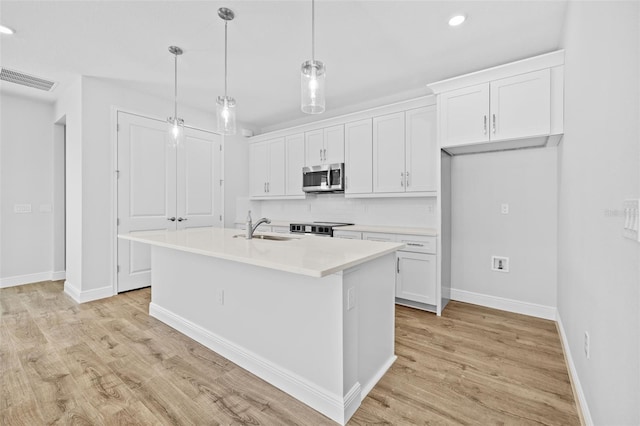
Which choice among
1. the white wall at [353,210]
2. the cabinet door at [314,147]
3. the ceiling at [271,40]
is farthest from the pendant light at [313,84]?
the cabinet door at [314,147]

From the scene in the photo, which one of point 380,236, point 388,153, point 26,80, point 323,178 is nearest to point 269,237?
point 380,236

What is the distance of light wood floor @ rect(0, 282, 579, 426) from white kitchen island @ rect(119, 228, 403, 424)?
0.11m

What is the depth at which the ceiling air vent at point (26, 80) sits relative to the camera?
3.31m

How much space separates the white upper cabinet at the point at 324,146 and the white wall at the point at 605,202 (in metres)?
2.63

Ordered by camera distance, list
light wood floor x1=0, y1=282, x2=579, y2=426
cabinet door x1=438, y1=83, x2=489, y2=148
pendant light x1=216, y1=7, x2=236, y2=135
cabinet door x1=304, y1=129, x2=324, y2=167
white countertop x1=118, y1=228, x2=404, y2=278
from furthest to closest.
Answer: cabinet door x1=304, y1=129, x2=324, y2=167 → cabinet door x1=438, y1=83, x2=489, y2=148 → pendant light x1=216, y1=7, x2=236, y2=135 → light wood floor x1=0, y1=282, x2=579, y2=426 → white countertop x1=118, y1=228, x2=404, y2=278

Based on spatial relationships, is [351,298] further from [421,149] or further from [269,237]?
[421,149]

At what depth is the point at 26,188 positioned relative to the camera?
419cm

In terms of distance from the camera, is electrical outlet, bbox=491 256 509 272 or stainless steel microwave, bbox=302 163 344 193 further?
stainless steel microwave, bbox=302 163 344 193

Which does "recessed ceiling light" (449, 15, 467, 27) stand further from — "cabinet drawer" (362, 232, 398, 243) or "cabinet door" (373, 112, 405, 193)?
"cabinet drawer" (362, 232, 398, 243)

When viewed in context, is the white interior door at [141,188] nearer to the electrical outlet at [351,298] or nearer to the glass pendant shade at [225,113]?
the glass pendant shade at [225,113]

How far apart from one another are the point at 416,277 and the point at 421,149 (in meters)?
1.50

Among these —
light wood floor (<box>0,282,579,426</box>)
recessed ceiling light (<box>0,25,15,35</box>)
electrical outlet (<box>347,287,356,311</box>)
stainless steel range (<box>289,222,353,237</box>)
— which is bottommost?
light wood floor (<box>0,282,579,426</box>)

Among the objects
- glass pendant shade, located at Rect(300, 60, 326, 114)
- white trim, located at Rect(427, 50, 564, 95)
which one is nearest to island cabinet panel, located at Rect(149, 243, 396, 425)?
glass pendant shade, located at Rect(300, 60, 326, 114)

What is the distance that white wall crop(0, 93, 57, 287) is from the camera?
158 inches
